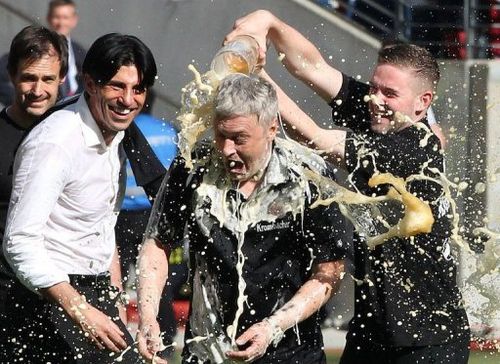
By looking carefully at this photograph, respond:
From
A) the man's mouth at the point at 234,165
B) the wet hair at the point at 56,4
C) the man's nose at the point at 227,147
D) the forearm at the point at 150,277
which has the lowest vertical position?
the forearm at the point at 150,277

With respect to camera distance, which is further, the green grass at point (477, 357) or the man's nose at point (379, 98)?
the green grass at point (477, 357)

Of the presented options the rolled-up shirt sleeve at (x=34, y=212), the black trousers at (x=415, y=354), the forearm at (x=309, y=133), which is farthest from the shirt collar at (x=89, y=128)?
the black trousers at (x=415, y=354)

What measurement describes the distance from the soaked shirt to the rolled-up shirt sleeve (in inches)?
20.5

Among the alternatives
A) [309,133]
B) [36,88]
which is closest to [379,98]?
[309,133]

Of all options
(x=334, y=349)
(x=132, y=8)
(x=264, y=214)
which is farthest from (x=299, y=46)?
(x=132, y=8)

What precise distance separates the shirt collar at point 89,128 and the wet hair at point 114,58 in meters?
0.13

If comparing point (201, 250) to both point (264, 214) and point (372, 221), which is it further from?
A: point (372, 221)

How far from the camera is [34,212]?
5840 millimetres

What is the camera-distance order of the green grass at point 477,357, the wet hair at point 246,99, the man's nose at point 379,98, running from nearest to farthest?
the wet hair at point 246,99, the man's nose at point 379,98, the green grass at point 477,357

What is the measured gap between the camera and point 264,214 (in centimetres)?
568

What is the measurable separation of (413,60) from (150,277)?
151cm

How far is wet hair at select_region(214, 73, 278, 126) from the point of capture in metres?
5.48

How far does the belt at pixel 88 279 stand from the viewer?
616 cm

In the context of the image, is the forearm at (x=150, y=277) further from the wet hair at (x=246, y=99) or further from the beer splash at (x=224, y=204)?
the wet hair at (x=246, y=99)
